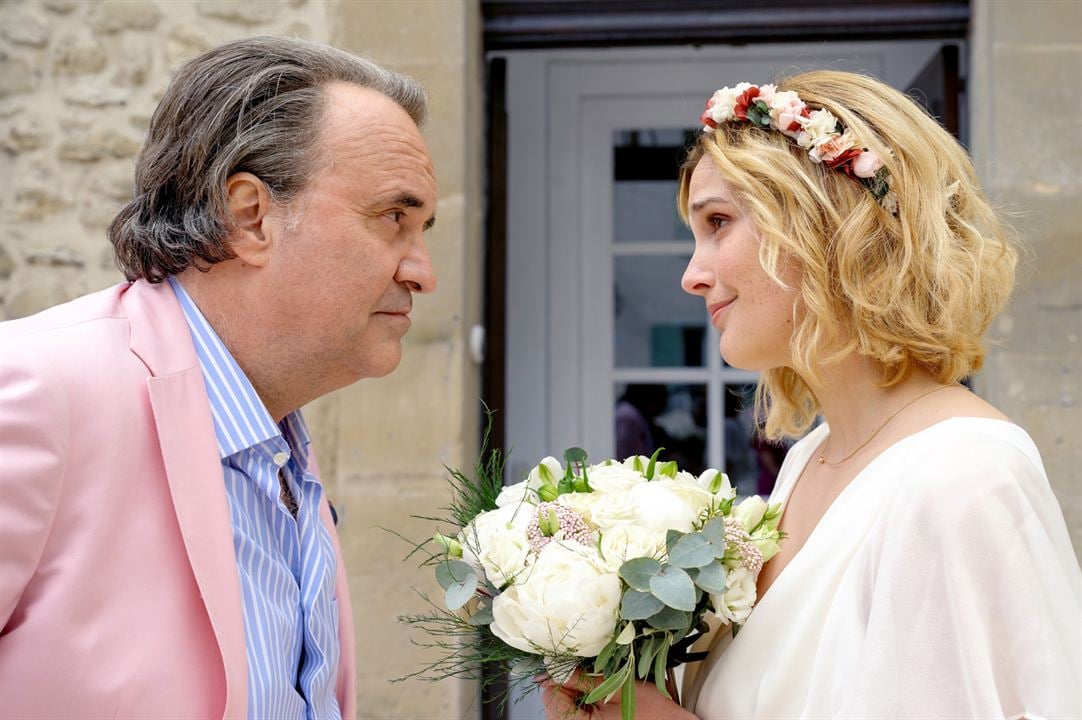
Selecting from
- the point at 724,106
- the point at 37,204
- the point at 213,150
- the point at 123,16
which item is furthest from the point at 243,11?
the point at 724,106

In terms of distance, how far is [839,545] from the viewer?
72.8 inches

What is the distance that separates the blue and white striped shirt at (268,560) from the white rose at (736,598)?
0.71 m

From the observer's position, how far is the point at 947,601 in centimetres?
165

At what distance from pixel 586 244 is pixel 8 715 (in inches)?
159

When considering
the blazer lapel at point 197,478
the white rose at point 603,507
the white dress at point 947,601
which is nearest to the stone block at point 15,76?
the blazer lapel at point 197,478

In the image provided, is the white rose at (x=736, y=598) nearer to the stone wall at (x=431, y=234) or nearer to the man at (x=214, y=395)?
the man at (x=214, y=395)

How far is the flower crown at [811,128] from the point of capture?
2.02m

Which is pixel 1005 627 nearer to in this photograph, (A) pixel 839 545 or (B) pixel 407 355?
(A) pixel 839 545

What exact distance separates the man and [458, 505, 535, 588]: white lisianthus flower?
0.30 meters

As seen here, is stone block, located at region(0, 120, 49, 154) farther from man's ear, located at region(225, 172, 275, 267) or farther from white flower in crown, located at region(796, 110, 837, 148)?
white flower in crown, located at region(796, 110, 837, 148)

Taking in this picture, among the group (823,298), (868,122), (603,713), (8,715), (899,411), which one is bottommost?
(603,713)

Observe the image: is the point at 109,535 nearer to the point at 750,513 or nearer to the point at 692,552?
the point at 692,552

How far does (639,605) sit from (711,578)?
122mm

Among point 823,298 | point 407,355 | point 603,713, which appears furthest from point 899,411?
point 407,355
